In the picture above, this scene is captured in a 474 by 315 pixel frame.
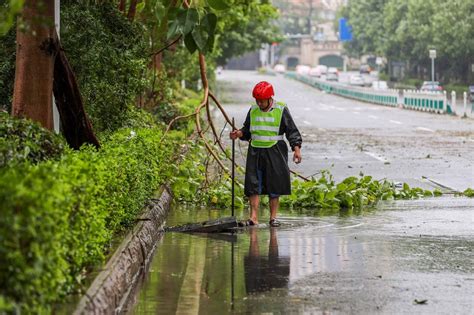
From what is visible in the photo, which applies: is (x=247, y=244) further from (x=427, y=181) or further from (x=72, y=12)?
(x=427, y=181)

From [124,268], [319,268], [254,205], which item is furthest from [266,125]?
[124,268]

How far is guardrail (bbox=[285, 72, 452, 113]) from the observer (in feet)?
184

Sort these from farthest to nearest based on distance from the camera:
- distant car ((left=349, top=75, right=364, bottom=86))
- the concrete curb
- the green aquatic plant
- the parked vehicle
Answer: the parked vehicle, distant car ((left=349, top=75, right=364, bottom=86)), the green aquatic plant, the concrete curb

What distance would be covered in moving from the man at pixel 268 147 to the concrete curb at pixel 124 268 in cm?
113

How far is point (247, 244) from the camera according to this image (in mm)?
12133

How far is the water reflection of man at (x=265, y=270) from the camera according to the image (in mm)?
9547

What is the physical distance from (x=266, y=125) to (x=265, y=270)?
340 cm

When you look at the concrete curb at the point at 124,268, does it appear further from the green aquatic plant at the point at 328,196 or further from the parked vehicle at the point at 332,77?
the parked vehicle at the point at 332,77

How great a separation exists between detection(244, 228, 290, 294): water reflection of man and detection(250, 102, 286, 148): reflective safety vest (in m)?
1.68

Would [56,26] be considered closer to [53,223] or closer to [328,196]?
[328,196]

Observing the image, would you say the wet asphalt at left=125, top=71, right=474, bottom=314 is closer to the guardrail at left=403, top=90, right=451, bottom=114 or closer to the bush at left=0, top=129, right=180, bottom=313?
the bush at left=0, top=129, right=180, bottom=313

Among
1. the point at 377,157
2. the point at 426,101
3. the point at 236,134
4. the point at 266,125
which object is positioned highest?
the point at 266,125

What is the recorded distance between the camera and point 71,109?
13.1 meters

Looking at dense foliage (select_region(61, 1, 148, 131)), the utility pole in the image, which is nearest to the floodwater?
the utility pole
